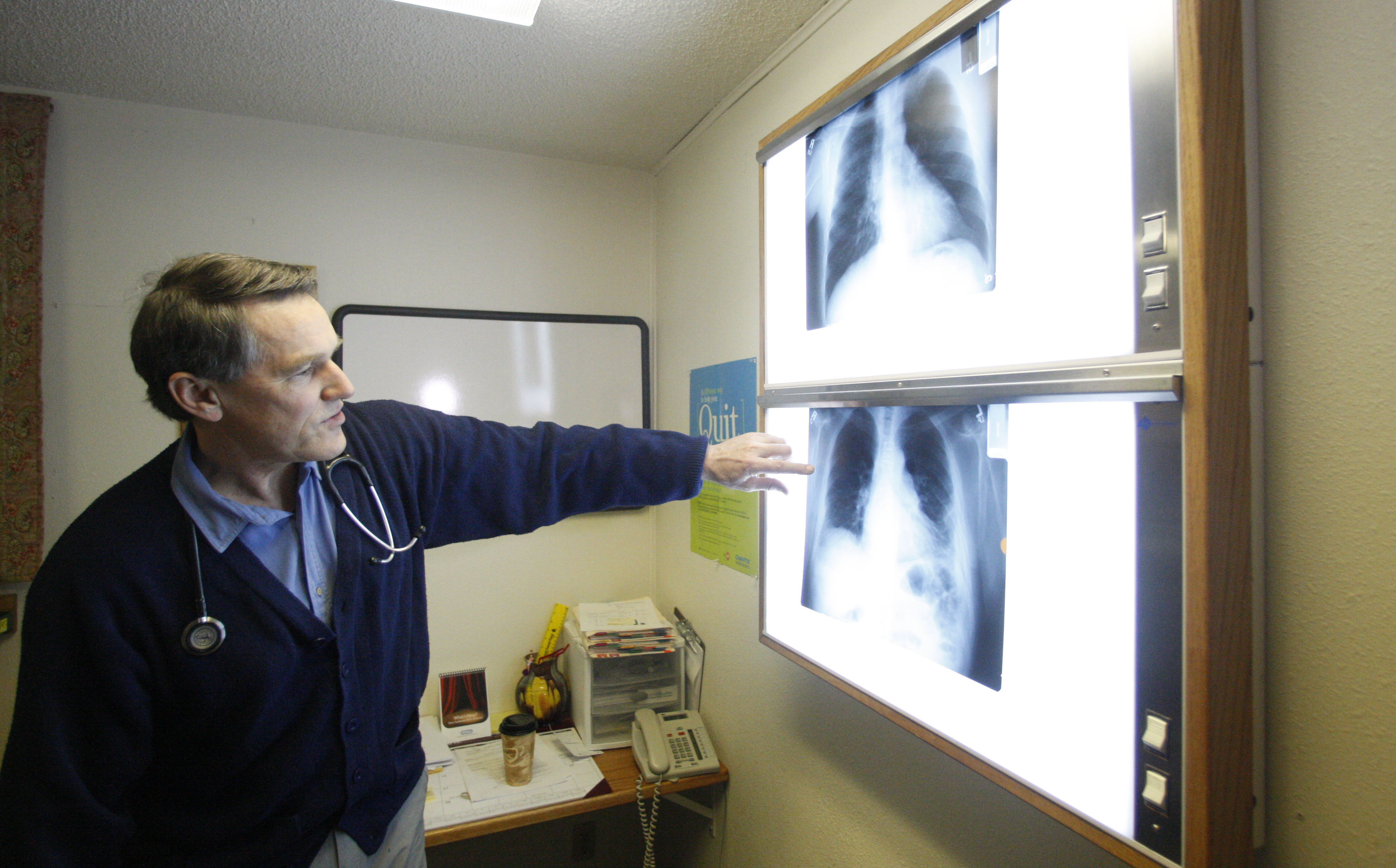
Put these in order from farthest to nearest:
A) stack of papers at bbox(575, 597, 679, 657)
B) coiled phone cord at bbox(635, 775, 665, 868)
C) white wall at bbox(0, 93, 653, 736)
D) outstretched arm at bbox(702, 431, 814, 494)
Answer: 1. stack of papers at bbox(575, 597, 679, 657)
2. white wall at bbox(0, 93, 653, 736)
3. coiled phone cord at bbox(635, 775, 665, 868)
4. outstretched arm at bbox(702, 431, 814, 494)

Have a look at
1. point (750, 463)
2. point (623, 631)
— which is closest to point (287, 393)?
point (750, 463)

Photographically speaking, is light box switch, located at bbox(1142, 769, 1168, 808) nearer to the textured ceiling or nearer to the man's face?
the man's face

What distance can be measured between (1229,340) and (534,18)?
1508 millimetres

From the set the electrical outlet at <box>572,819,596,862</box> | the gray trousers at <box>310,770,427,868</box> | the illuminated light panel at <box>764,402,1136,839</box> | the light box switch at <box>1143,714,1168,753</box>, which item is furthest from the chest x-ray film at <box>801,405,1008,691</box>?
the electrical outlet at <box>572,819,596,862</box>

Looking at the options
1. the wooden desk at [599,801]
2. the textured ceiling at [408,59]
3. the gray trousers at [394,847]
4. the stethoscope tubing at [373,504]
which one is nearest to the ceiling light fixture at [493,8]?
the textured ceiling at [408,59]

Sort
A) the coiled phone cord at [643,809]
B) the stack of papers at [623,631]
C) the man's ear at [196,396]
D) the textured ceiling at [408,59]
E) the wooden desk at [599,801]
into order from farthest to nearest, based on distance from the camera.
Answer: the stack of papers at [623,631], the coiled phone cord at [643,809], the wooden desk at [599,801], the textured ceiling at [408,59], the man's ear at [196,396]

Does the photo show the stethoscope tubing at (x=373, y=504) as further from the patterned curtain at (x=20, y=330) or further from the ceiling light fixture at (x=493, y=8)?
the patterned curtain at (x=20, y=330)

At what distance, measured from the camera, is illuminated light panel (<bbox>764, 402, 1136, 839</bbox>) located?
703 millimetres

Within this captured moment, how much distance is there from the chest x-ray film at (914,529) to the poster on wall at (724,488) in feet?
1.72

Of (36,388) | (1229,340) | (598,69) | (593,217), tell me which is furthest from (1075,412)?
(36,388)

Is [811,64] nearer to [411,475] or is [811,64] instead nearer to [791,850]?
[411,475]

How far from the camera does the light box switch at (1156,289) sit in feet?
2.13

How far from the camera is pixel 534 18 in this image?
59.7 inches

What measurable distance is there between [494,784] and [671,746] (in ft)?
1.60
